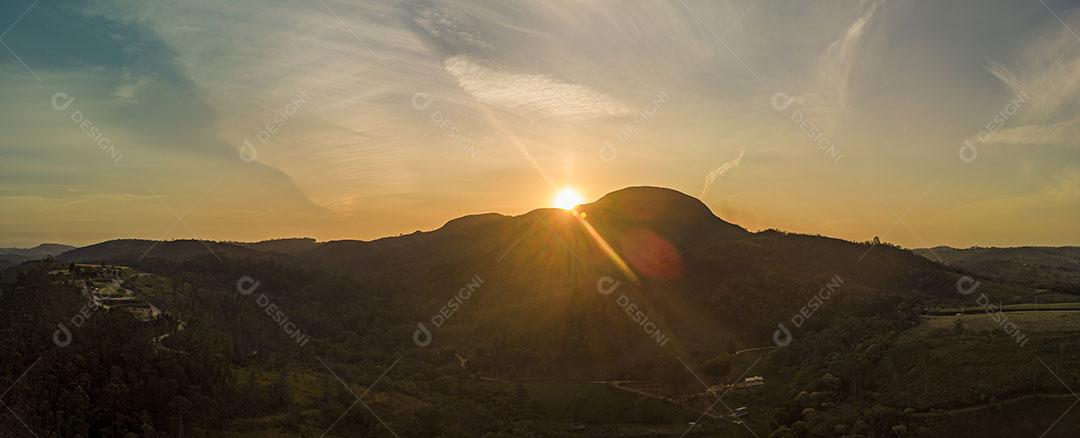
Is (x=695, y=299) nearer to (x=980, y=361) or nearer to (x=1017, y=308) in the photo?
(x=1017, y=308)

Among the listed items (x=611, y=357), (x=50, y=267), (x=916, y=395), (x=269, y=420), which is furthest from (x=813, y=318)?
(x=50, y=267)

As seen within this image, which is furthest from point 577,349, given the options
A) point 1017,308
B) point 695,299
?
point 1017,308

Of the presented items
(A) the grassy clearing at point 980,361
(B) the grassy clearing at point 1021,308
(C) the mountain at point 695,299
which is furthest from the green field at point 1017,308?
(C) the mountain at point 695,299

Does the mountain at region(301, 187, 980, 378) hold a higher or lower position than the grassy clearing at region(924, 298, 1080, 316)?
higher

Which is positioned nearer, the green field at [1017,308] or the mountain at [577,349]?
the mountain at [577,349]

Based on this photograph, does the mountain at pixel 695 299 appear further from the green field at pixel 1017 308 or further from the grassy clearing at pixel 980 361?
the grassy clearing at pixel 980 361

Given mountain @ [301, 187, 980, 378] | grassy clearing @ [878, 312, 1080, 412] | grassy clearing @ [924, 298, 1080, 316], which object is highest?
mountain @ [301, 187, 980, 378]

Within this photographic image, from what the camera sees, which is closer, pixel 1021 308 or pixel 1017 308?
pixel 1021 308

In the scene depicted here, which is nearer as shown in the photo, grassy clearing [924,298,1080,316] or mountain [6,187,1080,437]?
mountain [6,187,1080,437]

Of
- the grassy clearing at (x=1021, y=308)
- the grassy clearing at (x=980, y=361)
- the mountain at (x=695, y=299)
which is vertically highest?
the mountain at (x=695, y=299)

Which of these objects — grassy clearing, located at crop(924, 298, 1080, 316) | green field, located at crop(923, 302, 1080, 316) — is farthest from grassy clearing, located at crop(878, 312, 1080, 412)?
green field, located at crop(923, 302, 1080, 316)

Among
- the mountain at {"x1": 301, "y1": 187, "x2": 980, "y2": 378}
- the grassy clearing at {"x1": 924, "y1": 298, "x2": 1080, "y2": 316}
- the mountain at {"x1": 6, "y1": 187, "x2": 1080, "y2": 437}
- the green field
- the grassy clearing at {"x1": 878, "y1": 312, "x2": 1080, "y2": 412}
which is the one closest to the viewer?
the grassy clearing at {"x1": 878, "y1": 312, "x2": 1080, "y2": 412}

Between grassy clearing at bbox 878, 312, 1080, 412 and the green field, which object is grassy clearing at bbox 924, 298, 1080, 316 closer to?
the green field

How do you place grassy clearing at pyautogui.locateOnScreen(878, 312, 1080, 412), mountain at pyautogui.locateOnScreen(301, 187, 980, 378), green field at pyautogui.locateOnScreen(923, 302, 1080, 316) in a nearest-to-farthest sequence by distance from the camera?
1. grassy clearing at pyautogui.locateOnScreen(878, 312, 1080, 412)
2. green field at pyautogui.locateOnScreen(923, 302, 1080, 316)
3. mountain at pyautogui.locateOnScreen(301, 187, 980, 378)
